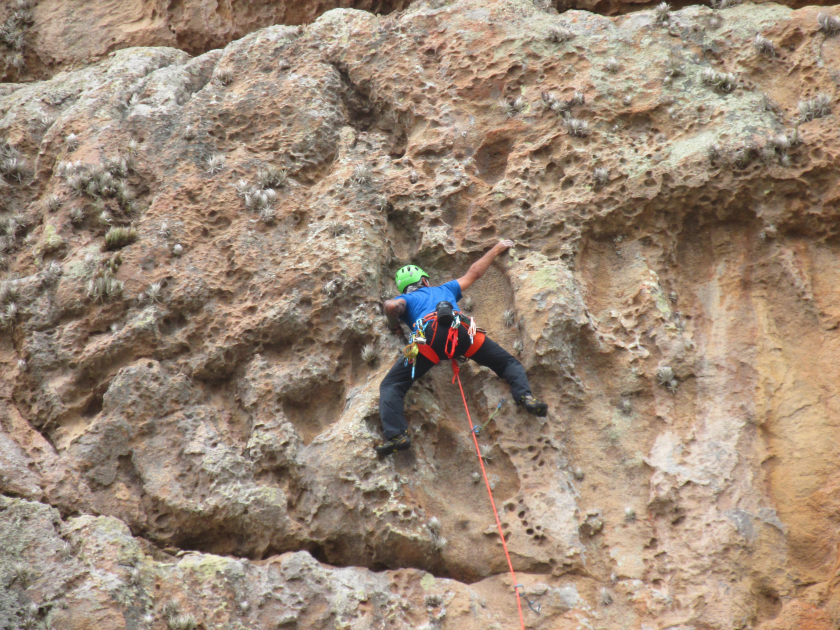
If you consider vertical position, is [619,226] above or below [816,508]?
above

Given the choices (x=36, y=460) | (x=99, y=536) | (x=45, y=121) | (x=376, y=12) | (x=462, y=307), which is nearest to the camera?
(x=99, y=536)

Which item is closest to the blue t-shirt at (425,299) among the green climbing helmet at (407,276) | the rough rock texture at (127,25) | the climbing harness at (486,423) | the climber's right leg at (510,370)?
the green climbing helmet at (407,276)

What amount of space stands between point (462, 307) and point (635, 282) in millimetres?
1899

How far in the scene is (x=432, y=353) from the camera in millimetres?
6875

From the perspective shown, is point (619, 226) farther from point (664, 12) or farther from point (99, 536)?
point (99, 536)

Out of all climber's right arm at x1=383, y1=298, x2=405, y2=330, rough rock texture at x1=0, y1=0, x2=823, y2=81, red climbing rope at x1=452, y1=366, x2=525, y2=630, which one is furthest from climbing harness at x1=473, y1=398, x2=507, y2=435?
rough rock texture at x1=0, y1=0, x2=823, y2=81

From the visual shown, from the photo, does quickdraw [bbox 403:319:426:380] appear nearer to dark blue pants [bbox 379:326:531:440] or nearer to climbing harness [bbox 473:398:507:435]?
dark blue pants [bbox 379:326:531:440]

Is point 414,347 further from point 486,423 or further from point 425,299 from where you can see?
point 486,423

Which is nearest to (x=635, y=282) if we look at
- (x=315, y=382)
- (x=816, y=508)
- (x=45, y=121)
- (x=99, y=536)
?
(x=816, y=508)

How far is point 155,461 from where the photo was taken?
6910mm

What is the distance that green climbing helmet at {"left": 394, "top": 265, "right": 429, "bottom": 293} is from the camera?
7.52 metres

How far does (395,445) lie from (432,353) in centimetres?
98

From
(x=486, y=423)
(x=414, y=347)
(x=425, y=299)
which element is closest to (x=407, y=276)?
(x=425, y=299)

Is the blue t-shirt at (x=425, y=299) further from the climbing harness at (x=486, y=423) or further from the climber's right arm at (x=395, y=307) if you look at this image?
the climbing harness at (x=486, y=423)
